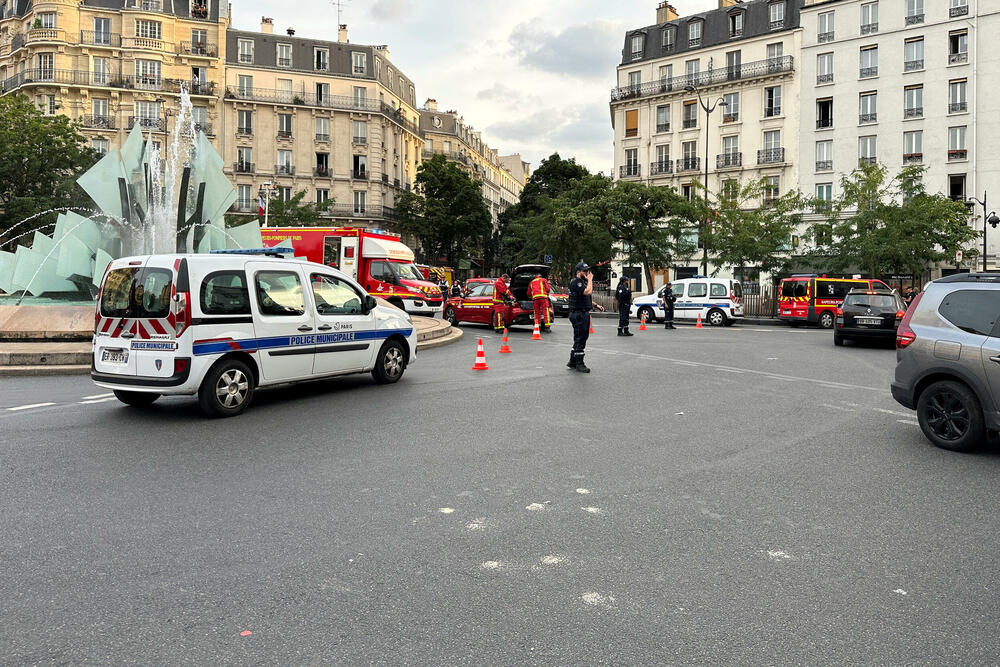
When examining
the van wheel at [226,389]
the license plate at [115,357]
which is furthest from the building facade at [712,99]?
the license plate at [115,357]

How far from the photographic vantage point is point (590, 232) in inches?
1690

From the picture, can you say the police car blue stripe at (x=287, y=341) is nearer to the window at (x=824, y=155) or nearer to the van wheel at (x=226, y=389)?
the van wheel at (x=226, y=389)

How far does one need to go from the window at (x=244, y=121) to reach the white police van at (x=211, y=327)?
5573cm

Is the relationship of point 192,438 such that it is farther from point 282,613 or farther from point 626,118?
point 626,118

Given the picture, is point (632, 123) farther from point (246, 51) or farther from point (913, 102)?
point (246, 51)

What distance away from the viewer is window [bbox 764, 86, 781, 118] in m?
51.3

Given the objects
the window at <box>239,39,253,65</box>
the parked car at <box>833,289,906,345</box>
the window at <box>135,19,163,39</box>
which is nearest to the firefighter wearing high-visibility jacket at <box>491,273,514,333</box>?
the parked car at <box>833,289,906,345</box>

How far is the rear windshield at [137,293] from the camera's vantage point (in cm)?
821

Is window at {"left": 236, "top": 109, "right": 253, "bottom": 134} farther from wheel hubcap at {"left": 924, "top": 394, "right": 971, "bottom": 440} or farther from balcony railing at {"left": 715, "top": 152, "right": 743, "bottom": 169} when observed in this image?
wheel hubcap at {"left": 924, "top": 394, "right": 971, "bottom": 440}

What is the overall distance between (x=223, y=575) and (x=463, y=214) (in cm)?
6420

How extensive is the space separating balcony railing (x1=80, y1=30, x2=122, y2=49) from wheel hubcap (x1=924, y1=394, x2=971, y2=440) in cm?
6378

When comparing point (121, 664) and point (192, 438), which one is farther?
point (192, 438)

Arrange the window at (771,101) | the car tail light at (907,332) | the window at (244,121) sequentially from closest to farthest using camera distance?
the car tail light at (907,332)
the window at (771,101)
the window at (244,121)

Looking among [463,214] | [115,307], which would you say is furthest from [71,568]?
[463,214]
